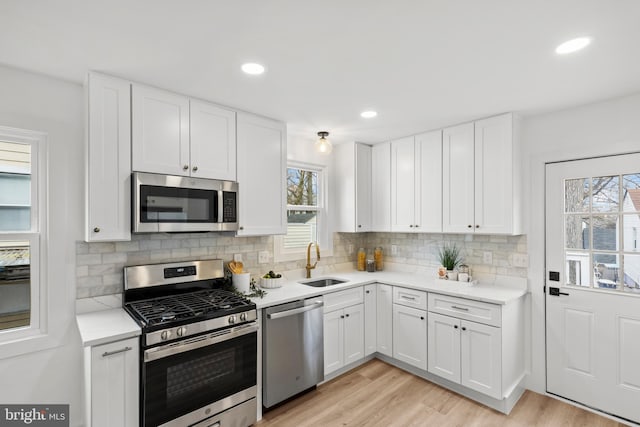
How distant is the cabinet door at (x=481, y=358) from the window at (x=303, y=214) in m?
1.75

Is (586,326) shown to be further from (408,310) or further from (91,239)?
(91,239)

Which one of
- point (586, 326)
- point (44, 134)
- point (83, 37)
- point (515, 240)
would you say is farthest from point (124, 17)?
point (586, 326)

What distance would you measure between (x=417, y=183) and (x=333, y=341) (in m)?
1.84

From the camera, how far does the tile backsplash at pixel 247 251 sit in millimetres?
2303

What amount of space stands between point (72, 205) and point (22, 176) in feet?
1.06

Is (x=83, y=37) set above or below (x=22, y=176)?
above

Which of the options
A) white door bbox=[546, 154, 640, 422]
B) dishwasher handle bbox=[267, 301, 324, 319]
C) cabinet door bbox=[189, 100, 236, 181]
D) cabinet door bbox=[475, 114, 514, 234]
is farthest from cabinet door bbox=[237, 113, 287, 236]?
white door bbox=[546, 154, 640, 422]

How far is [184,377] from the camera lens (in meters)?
2.02

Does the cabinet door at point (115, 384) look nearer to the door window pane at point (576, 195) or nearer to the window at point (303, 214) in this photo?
the window at point (303, 214)

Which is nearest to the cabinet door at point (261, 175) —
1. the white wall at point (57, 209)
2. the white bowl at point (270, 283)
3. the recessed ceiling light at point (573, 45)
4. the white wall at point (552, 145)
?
the white bowl at point (270, 283)

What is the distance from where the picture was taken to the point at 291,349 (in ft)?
8.77

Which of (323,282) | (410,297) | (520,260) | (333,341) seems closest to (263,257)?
(323,282)

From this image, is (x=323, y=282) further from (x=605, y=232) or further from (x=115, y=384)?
(x=605, y=232)

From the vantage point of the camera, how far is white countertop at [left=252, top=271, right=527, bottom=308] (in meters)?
2.65
